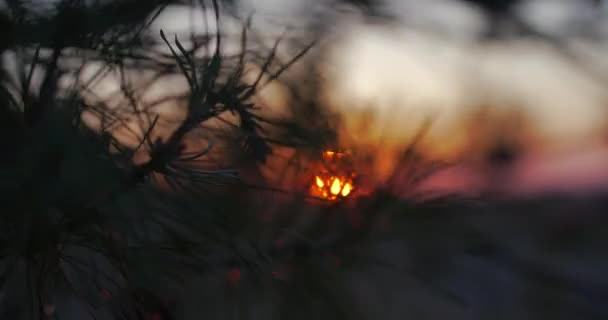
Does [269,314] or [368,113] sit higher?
[368,113]

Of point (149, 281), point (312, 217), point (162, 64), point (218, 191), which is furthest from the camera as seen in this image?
point (312, 217)

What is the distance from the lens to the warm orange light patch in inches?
81.0

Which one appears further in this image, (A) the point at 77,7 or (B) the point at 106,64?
(B) the point at 106,64

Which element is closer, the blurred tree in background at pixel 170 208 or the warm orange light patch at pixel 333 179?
the blurred tree in background at pixel 170 208

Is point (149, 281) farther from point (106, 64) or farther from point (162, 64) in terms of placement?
point (162, 64)

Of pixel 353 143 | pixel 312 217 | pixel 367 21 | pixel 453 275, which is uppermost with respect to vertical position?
pixel 367 21

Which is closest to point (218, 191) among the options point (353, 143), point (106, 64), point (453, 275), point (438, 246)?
point (106, 64)

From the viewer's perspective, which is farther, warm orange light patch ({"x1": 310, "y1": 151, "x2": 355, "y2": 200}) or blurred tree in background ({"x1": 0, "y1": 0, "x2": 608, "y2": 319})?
warm orange light patch ({"x1": 310, "y1": 151, "x2": 355, "y2": 200})

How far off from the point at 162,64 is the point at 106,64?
0.76ft

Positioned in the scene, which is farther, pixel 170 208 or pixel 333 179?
pixel 333 179

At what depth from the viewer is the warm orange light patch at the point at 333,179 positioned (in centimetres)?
206

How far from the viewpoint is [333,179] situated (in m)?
2.09

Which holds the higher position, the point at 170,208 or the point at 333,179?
the point at 170,208

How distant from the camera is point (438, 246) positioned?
2.73m
